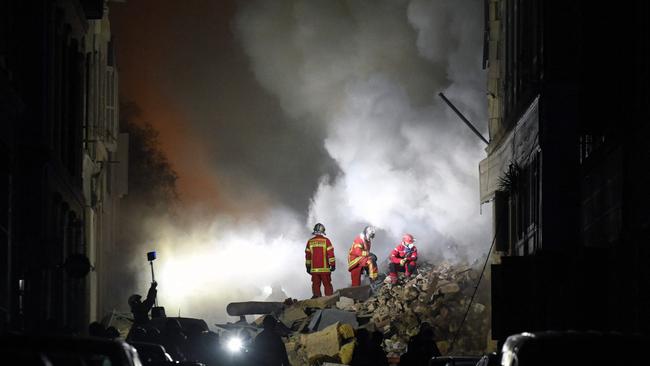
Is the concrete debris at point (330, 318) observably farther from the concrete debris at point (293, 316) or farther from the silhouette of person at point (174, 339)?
the silhouette of person at point (174, 339)

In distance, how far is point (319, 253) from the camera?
36.0 m

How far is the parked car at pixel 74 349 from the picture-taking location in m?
10.8

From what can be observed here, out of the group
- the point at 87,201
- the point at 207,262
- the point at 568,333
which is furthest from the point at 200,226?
the point at 568,333

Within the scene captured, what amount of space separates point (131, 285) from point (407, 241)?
1959 centimetres

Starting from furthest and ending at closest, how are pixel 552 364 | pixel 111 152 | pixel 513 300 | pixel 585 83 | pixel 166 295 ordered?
pixel 166 295, pixel 111 152, pixel 585 83, pixel 513 300, pixel 552 364

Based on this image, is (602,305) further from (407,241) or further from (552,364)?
(407,241)

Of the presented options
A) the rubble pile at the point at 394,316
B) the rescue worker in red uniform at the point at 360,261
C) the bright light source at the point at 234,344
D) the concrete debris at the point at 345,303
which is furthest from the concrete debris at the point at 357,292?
the bright light source at the point at 234,344

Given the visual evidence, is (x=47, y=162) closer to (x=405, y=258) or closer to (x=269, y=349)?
(x=269, y=349)

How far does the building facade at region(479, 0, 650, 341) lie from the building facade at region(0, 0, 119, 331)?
8.18 m

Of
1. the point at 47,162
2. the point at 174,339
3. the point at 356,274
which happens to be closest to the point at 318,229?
the point at 356,274

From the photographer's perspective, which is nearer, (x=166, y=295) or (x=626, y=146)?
(x=626, y=146)

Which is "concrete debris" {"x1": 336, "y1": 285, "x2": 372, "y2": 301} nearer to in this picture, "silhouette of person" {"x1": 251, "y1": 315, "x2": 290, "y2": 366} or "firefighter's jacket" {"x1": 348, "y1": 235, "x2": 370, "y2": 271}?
"firefighter's jacket" {"x1": 348, "y1": 235, "x2": 370, "y2": 271}

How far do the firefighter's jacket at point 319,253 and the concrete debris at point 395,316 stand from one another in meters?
0.86

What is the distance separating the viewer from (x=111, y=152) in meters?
46.7
